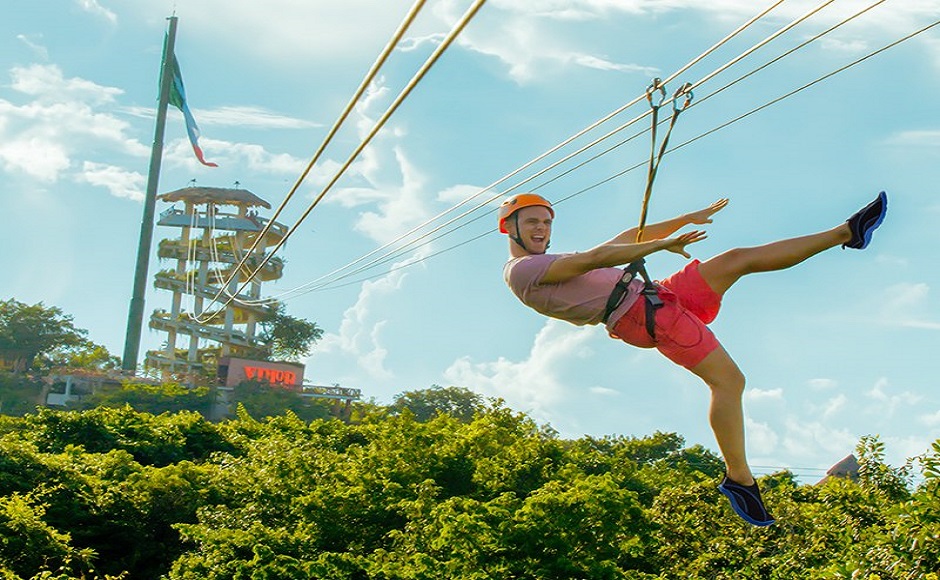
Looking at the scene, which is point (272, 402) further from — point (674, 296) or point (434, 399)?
point (674, 296)

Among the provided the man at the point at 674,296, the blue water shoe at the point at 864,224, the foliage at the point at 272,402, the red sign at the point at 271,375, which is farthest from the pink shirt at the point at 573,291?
the red sign at the point at 271,375

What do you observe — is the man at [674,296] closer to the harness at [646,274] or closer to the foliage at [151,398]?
the harness at [646,274]

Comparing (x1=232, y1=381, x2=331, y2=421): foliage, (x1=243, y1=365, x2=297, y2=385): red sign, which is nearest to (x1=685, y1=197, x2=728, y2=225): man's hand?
(x1=232, y1=381, x2=331, y2=421): foliage

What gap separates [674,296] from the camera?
14.7ft

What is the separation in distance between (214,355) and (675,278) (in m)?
62.4

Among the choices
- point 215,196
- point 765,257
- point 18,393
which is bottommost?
point 765,257

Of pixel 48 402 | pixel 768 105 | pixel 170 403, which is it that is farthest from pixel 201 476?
pixel 48 402

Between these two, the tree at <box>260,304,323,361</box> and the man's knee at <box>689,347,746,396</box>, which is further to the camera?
the tree at <box>260,304,323,361</box>

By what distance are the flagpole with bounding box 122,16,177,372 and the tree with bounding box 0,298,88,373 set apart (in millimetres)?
8709

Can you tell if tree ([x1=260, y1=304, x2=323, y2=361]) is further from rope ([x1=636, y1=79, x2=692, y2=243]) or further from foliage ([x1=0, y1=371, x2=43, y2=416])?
rope ([x1=636, y1=79, x2=692, y2=243])

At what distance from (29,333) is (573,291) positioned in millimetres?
60253

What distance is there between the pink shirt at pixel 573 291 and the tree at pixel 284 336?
6234cm

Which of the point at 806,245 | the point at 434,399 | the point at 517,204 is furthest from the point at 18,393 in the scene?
the point at 806,245

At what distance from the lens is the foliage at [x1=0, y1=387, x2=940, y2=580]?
1298 cm
